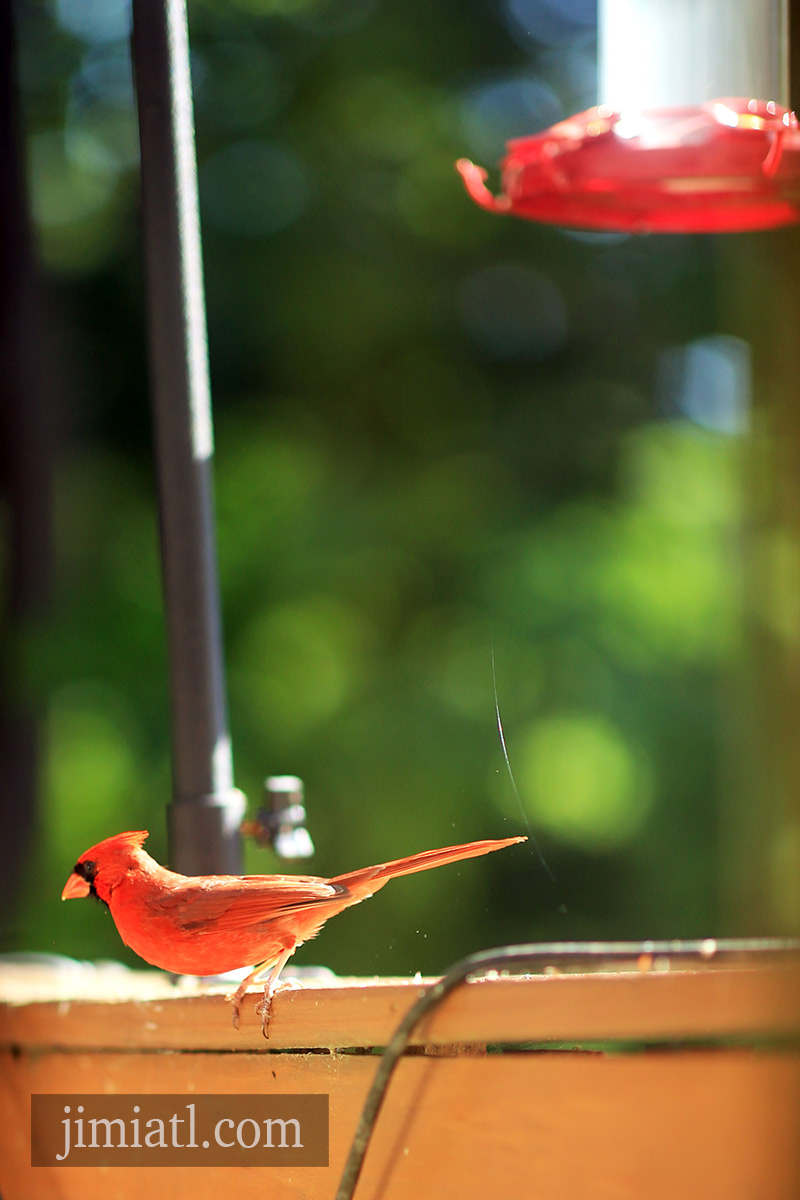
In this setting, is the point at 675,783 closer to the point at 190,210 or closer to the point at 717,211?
the point at 717,211

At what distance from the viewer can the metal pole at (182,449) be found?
65 cm

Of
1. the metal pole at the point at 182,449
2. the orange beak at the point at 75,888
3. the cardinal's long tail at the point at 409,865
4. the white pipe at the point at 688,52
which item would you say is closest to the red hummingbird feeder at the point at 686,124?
the white pipe at the point at 688,52

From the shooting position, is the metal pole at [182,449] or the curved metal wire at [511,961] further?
the metal pole at [182,449]

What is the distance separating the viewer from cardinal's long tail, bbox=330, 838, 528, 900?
57 centimetres

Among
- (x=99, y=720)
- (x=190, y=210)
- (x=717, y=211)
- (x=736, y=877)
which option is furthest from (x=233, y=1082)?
(x=99, y=720)

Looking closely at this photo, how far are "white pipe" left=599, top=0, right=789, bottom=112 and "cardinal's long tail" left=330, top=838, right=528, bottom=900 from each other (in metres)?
0.45

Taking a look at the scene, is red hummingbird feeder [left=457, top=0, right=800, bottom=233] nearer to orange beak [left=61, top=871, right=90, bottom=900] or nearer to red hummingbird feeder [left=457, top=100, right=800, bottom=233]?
red hummingbird feeder [left=457, top=100, right=800, bottom=233]

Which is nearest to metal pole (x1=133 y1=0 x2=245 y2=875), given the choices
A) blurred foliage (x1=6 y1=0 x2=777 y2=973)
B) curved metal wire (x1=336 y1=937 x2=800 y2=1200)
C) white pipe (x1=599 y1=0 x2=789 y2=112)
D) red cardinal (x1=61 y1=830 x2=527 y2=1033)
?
red cardinal (x1=61 y1=830 x2=527 y2=1033)

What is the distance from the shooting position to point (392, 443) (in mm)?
2496

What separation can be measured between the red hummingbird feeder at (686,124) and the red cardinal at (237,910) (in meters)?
0.42

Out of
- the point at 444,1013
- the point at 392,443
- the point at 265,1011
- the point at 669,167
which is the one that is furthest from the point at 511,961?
the point at 392,443

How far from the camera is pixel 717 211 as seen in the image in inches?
30.3

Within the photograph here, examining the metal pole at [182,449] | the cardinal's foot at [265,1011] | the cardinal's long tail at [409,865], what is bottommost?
the cardinal's foot at [265,1011]

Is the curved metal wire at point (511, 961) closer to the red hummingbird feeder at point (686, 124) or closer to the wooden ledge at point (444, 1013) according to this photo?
the wooden ledge at point (444, 1013)
